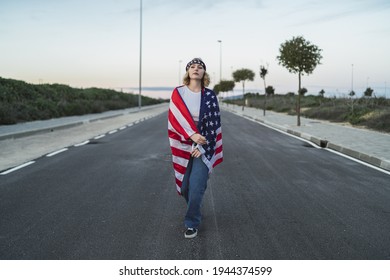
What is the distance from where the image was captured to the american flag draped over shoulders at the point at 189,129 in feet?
12.9

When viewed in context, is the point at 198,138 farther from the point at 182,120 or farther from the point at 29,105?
the point at 29,105

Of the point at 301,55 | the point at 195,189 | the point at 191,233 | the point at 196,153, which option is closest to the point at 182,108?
the point at 196,153

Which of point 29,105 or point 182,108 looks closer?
point 182,108

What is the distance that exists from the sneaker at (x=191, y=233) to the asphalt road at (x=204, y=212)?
68mm

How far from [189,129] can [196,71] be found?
623mm

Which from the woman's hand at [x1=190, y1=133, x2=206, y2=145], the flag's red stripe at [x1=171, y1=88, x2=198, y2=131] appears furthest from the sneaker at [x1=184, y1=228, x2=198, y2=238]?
the flag's red stripe at [x1=171, y1=88, x2=198, y2=131]

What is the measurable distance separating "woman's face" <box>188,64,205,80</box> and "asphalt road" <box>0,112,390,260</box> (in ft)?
5.57

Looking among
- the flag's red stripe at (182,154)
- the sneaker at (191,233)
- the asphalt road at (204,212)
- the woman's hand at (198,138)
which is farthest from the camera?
the flag's red stripe at (182,154)

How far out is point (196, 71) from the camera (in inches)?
158

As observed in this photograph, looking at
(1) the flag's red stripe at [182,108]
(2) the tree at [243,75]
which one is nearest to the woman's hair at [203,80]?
(1) the flag's red stripe at [182,108]

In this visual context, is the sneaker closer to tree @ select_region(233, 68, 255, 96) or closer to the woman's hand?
the woman's hand

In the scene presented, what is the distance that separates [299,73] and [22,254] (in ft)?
64.5

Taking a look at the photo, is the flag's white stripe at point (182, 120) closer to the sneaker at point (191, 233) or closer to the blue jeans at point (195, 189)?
the blue jeans at point (195, 189)
